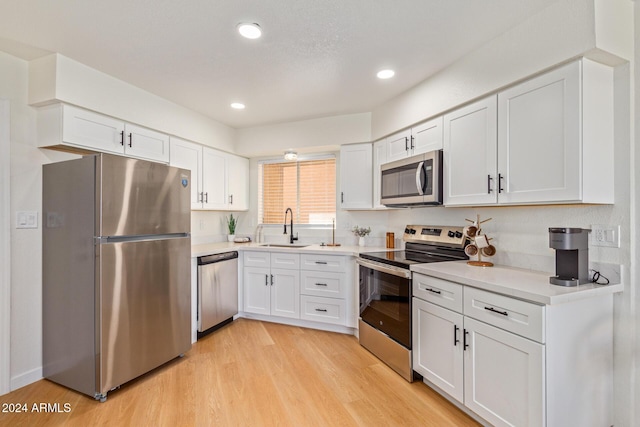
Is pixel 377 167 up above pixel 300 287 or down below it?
above

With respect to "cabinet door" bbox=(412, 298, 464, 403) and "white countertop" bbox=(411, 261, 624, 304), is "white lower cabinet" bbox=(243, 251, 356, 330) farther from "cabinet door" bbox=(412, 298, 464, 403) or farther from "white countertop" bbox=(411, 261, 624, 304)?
"white countertop" bbox=(411, 261, 624, 304)

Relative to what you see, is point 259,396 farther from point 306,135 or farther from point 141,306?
point 306,135

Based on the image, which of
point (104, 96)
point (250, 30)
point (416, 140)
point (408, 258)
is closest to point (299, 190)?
point (416, 140)

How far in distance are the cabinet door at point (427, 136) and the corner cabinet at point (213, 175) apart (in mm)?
2431

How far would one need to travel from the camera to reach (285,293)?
11.7 feet

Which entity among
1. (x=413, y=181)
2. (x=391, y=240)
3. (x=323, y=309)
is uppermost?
(x=413, y=181)

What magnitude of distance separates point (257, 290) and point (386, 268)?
1732 mm

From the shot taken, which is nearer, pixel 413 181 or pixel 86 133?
pixel 86 133

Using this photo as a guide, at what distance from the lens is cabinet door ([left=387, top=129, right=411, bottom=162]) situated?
298cm

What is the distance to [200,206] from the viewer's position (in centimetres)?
366

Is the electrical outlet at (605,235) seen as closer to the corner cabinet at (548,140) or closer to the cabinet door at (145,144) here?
the corner cabinet at (548,140)

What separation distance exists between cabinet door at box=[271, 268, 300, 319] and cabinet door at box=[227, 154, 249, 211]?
1.24m

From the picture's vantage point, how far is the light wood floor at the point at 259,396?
1.95m

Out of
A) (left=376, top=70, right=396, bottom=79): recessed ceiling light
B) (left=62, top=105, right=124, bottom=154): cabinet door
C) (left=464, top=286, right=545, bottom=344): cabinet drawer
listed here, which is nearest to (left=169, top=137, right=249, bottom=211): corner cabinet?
(left=62, top=105, right=124, bottom=154): cabinet door
